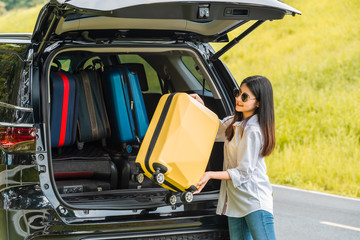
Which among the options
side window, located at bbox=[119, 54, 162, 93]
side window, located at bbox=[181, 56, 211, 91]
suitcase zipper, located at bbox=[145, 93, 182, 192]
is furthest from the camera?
side window, located at bbox=[119, 54, 162, 93]

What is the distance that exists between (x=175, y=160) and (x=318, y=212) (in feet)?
11.7

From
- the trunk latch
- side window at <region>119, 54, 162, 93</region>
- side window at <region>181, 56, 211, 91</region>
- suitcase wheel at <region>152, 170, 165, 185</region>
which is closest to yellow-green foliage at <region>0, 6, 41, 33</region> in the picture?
side window at <region>119, 54, 162, 93</region>

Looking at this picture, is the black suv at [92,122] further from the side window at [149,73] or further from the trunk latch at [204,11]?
the side window at [149,73]

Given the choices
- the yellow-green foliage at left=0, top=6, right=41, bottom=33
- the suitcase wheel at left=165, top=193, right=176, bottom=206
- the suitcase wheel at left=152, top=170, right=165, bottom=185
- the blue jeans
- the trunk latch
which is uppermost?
the yellow-green foliage at left=0, top=6, right=41, bottom=33

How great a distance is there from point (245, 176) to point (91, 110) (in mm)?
1547

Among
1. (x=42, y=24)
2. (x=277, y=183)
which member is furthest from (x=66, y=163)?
(x=277, y=183)

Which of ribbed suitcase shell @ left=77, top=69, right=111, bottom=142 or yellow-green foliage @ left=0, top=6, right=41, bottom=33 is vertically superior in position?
yellow-green foliage @ left=0, top=6, right=41, bottom=33

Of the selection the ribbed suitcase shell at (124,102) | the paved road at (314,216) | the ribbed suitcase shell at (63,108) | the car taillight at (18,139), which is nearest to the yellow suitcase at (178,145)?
the car taillight at (18,139)

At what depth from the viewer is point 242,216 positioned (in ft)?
11.3

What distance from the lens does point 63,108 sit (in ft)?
13.6

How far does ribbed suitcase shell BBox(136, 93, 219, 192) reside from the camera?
10.7 ft

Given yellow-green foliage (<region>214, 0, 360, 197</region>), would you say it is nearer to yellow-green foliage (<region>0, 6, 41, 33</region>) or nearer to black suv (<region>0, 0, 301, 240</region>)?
black suv (<region>0, 0, 301, 240</region>)

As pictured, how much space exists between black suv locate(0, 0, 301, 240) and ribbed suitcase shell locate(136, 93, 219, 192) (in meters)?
0.29

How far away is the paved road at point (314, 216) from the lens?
5578 millimetres
